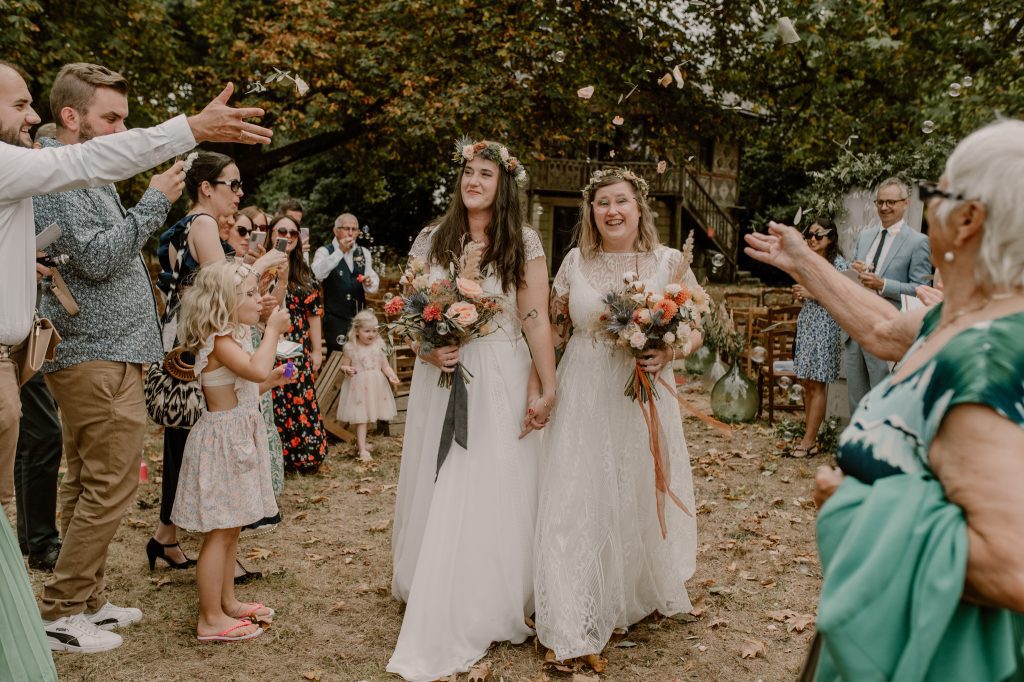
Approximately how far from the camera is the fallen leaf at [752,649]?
3.97 meters

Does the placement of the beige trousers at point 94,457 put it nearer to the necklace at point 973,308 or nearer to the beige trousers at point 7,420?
the beige trousers at point 7,420

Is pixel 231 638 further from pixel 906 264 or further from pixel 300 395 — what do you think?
pixel 906 264

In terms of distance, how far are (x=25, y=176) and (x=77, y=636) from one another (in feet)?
7.35

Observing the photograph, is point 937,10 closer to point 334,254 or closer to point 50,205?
point 334,254

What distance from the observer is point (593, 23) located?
1252cm

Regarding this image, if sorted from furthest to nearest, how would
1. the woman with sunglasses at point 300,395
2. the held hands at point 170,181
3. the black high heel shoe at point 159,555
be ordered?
the woman with sunglasses at point 300,395
the black high heel shoe at point 159,555
the held hands at point 170,181

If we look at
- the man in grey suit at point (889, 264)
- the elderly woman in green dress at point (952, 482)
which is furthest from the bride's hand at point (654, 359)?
the man in grey suit at point (889, 264)

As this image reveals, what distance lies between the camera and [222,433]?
4.00m

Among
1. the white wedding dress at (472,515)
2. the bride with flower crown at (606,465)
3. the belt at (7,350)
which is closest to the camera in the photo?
the belt at (7,350)

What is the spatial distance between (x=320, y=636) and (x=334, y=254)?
5035mm

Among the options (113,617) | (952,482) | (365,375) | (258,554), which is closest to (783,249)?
(952,482)

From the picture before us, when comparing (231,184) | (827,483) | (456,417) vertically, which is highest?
(231,184)

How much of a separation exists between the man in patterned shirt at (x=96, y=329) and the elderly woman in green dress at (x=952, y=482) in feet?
10.4

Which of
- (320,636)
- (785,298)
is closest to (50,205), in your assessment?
(320,636)
